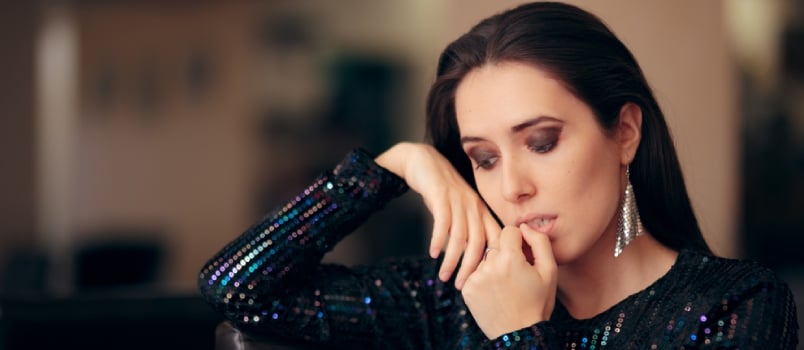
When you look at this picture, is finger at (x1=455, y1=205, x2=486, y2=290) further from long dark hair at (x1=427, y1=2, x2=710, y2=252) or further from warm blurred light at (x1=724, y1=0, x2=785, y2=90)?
warm blurred light at (x1=724, y1=0, x2=785, y2=90)

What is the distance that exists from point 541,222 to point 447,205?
7.2 inches

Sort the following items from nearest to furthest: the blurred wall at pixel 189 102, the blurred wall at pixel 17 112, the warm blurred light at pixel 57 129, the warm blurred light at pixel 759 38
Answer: the warm blurred light at pixel 759 38 → the blurred wall at pixel 189 102 → the warm blurred light at pixel 57 129 → the blurred wall at pixel 17 112

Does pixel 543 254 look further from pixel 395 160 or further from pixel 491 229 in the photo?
pixel 395 160

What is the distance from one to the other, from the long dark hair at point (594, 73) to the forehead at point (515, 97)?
0.04ft

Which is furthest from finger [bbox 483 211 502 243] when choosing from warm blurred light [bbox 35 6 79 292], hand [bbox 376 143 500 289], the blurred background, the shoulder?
warm blurred light [bbox 35 6 79 292]

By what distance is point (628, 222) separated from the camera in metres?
1.61

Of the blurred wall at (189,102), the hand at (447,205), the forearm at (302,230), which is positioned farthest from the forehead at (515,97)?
the blurred wall at (189,102)

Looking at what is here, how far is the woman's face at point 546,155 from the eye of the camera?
1512 mm

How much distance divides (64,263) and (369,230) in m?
1.84

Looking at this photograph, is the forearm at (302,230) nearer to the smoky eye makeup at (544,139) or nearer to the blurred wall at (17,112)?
the smoky eye makeup at (544,139)

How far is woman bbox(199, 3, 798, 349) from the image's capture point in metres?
1.50

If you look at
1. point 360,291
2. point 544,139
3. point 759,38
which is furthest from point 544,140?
point 759,38

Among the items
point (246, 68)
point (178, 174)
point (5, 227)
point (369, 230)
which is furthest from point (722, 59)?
point (5, 227)

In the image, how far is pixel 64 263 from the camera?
5598 mm
